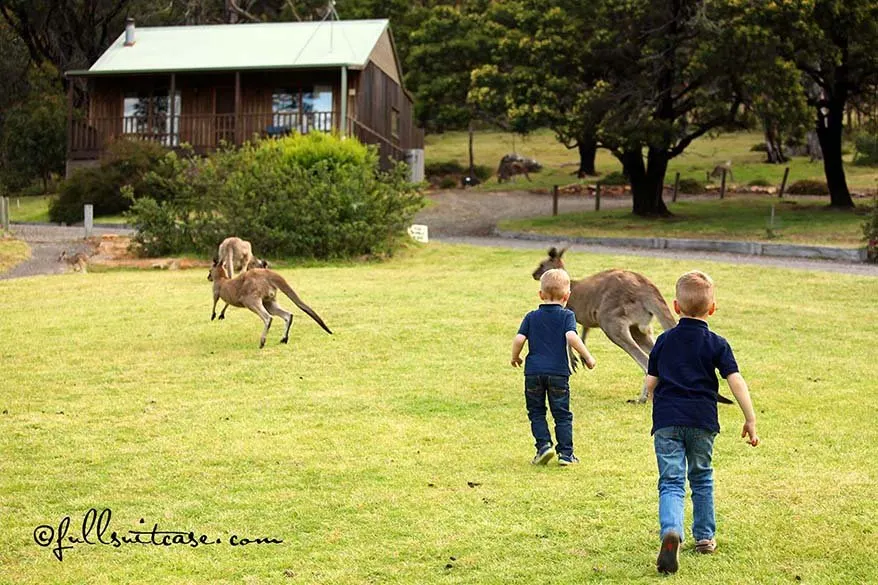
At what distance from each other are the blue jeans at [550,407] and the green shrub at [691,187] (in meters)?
40.1

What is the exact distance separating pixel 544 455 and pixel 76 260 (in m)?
17.8

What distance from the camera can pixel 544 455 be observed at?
811 centimetres

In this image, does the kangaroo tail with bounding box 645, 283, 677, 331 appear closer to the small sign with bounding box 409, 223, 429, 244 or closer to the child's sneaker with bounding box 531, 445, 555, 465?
the child's sneaker with bounding box 531, 445, 555, 465

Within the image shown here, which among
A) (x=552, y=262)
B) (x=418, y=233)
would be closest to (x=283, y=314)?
(x=552, y=262)

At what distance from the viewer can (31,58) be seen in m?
60.2

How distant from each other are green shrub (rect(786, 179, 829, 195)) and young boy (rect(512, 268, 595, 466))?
39853mm

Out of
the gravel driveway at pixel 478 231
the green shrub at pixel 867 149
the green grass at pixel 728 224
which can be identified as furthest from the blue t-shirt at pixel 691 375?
the green shrub at pixel 867 149

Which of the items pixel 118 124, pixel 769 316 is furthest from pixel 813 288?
pixel 118 124

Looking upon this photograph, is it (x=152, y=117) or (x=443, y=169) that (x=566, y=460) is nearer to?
(x=152, y=117)

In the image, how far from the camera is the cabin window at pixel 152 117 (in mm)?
41688

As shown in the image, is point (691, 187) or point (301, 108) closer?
point (301, 108)

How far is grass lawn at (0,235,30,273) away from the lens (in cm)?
2370

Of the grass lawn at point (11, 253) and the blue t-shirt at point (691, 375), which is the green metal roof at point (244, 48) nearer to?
the grass lawn at point (11, 253)

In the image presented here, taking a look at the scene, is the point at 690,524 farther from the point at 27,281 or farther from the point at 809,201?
the point at 809,201
